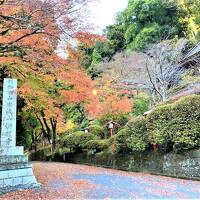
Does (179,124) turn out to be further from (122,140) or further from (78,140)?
(78,140)

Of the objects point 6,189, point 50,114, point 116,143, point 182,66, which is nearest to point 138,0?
point 182,66

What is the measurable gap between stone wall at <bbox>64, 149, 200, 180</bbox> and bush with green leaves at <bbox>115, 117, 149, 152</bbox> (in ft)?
1.67

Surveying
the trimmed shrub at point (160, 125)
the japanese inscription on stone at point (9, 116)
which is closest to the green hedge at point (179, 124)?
the trimmed shrub at point (160, 125)

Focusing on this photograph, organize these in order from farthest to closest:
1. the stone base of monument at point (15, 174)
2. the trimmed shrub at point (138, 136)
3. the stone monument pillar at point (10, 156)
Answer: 1. the trimmed shrub at point (138, 136)
2. the stone monument pillar at point (10, 156)
3. the stone base of monument at point (15, 174)

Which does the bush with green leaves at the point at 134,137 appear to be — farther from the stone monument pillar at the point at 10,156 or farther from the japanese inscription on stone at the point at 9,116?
the japanese inscription on stone at the point at 9,116

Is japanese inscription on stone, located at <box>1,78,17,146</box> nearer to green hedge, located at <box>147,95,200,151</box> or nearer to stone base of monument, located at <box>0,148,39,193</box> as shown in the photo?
stone base of monument, located at <box>0,148,39,193</box>

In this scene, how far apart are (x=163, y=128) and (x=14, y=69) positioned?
758cm

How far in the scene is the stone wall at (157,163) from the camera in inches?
472

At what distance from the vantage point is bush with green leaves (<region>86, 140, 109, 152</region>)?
1873 cm

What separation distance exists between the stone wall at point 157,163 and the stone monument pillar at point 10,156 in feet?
20.5

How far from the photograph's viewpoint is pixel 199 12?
108 ft

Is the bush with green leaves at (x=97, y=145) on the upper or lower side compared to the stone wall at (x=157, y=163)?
upper

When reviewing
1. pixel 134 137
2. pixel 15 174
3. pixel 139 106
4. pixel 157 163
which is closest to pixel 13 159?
pixel 15 174

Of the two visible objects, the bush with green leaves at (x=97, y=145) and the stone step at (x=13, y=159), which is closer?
the stone step at (x=13, y=159)
